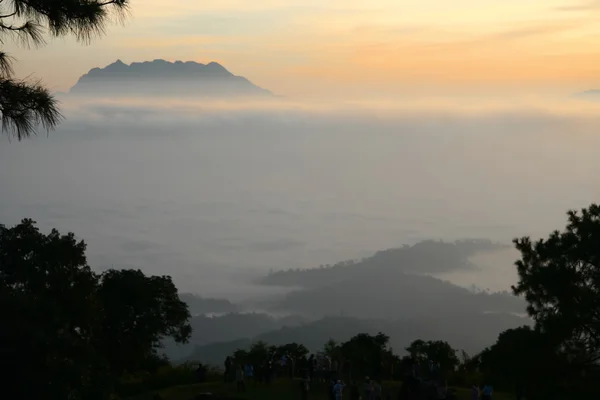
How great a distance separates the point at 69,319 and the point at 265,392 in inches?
363

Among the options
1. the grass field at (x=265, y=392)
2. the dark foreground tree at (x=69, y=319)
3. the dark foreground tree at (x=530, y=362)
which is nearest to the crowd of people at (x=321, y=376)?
the grass field at (x=265, y=392)

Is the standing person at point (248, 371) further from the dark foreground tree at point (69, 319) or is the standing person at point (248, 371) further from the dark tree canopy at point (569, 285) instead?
the dark tree canopy at point (569, 285)

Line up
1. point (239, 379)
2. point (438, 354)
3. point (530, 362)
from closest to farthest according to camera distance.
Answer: point (530, 362)
point (239, 379)
point (438, 354)

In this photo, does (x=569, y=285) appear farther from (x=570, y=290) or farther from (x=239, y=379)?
(x=239, y=379)

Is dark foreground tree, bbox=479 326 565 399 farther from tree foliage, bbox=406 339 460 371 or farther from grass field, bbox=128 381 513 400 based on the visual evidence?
tree foliage, bbox=406 339 460 371

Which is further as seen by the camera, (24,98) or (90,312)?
(90,312)

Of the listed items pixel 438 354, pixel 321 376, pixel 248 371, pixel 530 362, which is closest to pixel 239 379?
pixel 248 371

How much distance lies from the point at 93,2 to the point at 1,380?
16.5 m

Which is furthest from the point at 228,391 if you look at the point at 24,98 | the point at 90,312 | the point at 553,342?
the point at 24,98

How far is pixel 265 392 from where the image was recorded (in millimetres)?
37625

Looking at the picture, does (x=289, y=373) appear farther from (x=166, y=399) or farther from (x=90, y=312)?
(x=90, y=312)

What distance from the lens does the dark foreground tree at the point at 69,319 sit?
3266 centimetres

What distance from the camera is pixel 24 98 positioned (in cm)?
1711

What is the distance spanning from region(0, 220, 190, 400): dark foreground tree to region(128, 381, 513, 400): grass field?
338 centimetres
